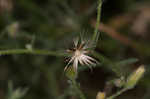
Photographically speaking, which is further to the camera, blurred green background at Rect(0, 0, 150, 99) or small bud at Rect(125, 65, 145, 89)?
blurred green background at Rect(0, 0, 150, 99)

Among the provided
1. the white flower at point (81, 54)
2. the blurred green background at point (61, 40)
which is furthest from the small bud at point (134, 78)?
the blurred green background at point (61, 40)

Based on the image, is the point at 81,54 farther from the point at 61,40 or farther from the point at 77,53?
the point at 61,40

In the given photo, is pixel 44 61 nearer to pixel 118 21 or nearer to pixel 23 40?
pixel 23 40

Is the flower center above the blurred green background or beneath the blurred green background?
beneath

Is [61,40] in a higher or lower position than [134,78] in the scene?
higher

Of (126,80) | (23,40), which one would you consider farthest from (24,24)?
(126,80)

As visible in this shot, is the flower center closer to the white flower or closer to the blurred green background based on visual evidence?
the white flower

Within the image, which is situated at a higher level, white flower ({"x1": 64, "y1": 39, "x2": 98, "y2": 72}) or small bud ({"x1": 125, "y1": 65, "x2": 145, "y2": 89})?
white flower ({"x1": 64, "y1": 39, "x2": 98, "y2": 72})

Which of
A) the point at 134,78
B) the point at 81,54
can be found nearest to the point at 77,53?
the point at 81,54

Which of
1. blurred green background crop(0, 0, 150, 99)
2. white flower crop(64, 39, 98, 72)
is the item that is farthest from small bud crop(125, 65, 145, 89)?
blurred green background crop(0, 0, 150, 99)

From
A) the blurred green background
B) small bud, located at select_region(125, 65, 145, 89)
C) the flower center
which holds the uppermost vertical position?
the blurred green background
